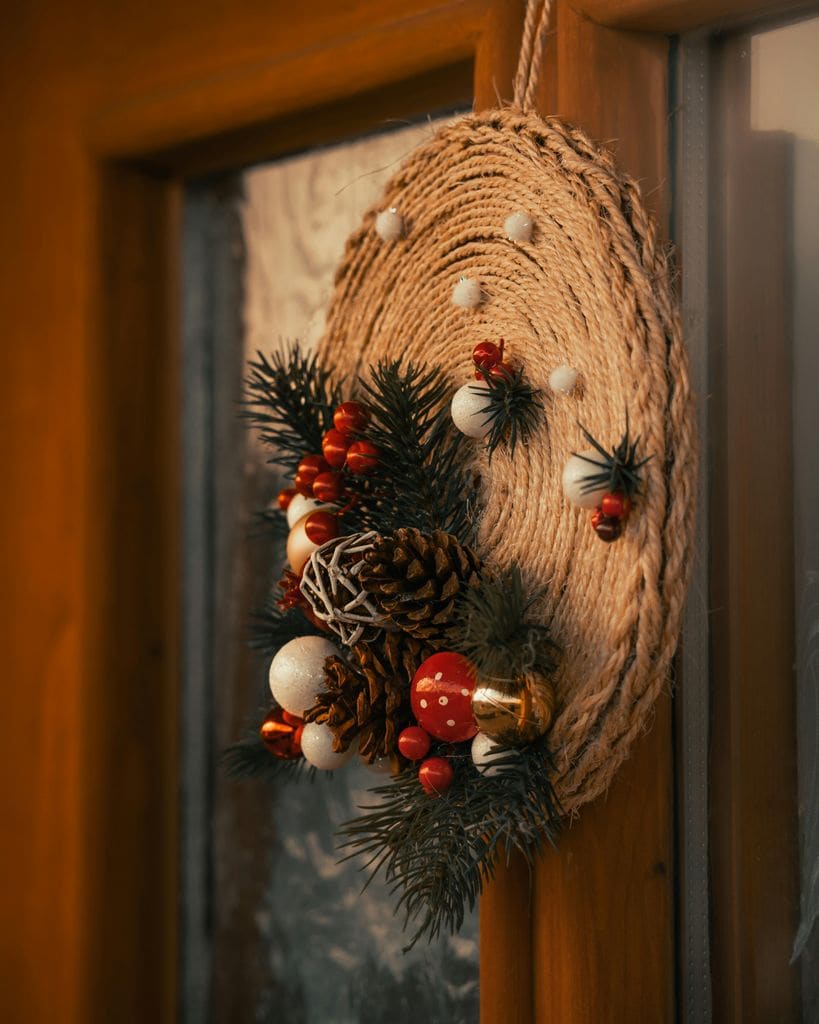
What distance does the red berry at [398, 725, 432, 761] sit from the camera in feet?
1.84

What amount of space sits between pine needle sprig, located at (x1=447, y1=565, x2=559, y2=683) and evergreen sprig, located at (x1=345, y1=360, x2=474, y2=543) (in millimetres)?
62

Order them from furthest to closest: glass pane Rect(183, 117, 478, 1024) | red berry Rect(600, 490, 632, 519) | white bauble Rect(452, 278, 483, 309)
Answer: glass pane Rect(183, 117, 478, 1024) → white bauble Rect(452, 278, 483, 309) → red berry Rect(600, 490, 632, 519)

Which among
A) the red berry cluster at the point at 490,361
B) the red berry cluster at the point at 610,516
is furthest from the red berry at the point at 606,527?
the red berry cluster at the point at 490,361

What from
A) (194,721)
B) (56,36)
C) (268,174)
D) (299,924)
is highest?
(56,36)

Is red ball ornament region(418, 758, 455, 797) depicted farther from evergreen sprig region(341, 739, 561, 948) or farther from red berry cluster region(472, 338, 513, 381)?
red berry cluster region(472, 338, 513, 381)

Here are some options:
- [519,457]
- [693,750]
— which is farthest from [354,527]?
[693,750]

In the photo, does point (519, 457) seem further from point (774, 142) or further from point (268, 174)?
point (268, 174)

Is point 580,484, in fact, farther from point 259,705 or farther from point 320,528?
point 259,705

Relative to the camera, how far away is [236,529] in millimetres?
912

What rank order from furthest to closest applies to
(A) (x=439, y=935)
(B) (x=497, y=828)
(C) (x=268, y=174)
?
1. (C) (x=268, y=174)
2. (A) (x=439, y=935)
3. (B) (x=497, y=828)

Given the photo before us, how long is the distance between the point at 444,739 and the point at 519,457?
157 mm

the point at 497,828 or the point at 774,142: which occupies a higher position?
the point at 774,142

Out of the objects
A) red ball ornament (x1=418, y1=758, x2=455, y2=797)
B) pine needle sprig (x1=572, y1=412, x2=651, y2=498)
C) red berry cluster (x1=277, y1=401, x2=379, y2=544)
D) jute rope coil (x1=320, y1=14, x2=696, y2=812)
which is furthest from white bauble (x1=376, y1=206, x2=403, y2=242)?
red ball ornament (x1=418, y1=758, x2=455, y2=797)

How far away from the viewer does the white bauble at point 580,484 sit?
1.71ft
